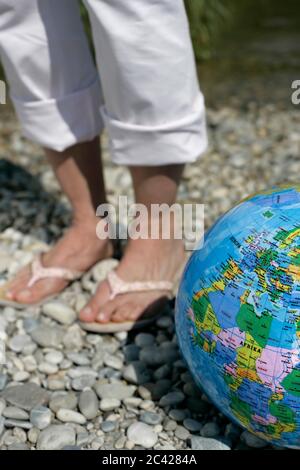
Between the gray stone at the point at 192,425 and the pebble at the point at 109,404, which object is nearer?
the gray stone at the point at 192,425

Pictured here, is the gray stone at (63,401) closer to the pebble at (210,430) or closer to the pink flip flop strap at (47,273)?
the pebble at (210,430)

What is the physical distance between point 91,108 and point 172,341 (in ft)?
2.84

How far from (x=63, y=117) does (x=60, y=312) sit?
2.35 feet

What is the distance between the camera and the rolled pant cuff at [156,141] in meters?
2.41

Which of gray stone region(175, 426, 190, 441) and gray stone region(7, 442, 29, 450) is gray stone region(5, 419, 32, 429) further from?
gray stone region(175, 426, 190, 441)

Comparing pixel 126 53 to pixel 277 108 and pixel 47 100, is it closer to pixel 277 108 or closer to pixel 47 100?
pixel 47 100

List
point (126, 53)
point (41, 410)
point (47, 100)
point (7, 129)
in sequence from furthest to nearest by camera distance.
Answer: point (7, 129) → point (47, 100) → point (41, 410) → point (126, 53)

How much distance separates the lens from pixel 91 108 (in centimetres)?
273

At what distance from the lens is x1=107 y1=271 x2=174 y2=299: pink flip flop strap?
278cm

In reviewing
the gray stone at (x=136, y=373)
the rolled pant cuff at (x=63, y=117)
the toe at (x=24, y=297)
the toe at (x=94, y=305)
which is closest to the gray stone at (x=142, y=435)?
the gray stone at (x=136, y=373)

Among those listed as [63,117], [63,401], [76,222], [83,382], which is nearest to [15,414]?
[63,401]

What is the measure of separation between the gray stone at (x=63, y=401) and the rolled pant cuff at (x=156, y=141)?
772 millimetres

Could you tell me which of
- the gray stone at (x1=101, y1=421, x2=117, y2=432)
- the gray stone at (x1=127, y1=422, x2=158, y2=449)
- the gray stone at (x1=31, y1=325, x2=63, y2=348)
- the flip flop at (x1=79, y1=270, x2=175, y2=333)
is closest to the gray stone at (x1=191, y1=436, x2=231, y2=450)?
the gray stone at (x1=127, y1=422, x2=158, y2=449)

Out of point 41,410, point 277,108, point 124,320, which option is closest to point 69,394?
point 41,410
